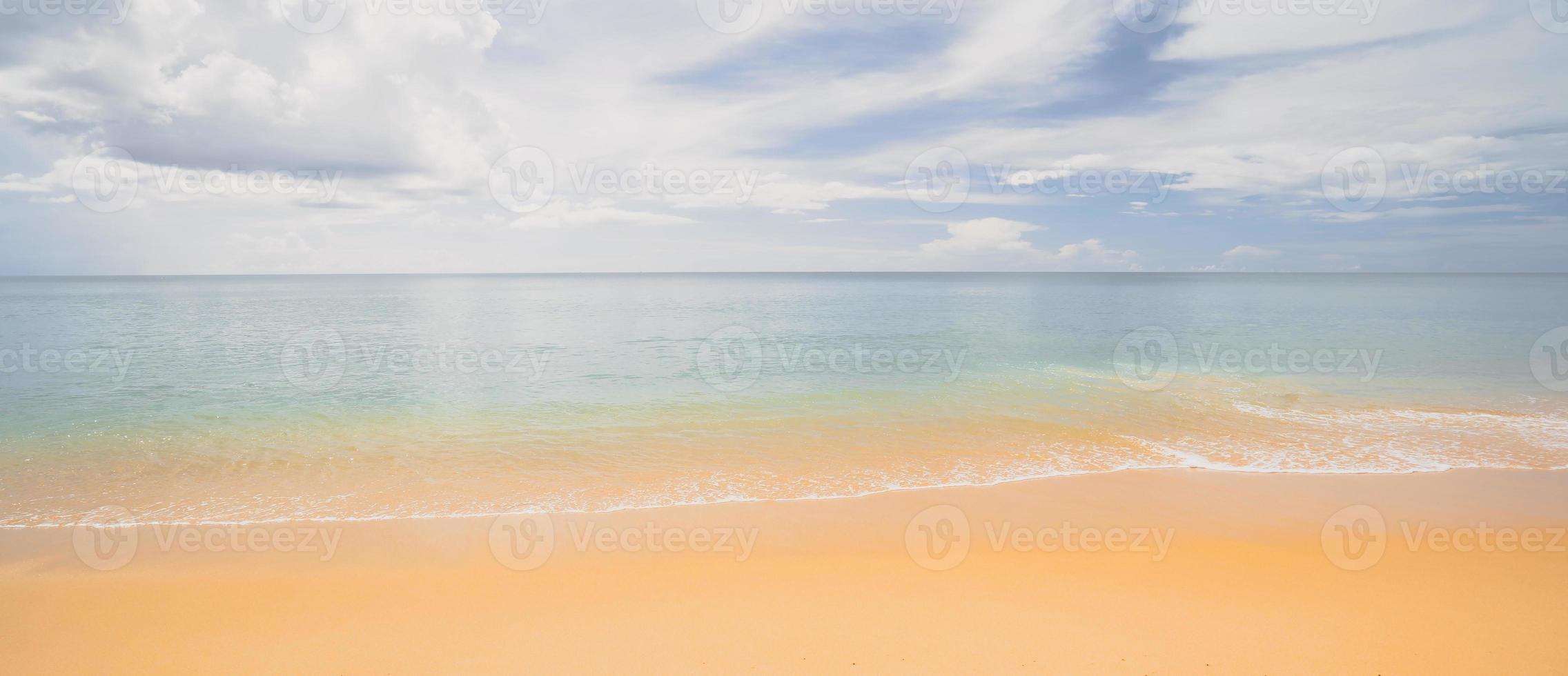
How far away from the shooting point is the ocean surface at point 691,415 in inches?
377

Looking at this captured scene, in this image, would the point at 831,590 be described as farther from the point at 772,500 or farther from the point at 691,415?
the point at 691,415

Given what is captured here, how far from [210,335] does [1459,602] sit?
45.3 metres

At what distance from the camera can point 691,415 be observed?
14.3 meters

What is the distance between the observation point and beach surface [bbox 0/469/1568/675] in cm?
499

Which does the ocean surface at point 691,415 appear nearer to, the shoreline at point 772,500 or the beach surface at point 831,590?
the shoreline at point 772,500

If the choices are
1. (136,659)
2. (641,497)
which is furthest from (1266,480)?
(136,659)

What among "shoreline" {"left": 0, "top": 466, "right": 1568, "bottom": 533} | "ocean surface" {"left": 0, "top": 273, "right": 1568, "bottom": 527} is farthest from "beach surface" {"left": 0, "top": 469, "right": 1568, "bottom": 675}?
"ocean surface" {"left": 0, "top": 273, "right": 1568, "bottom": 527}

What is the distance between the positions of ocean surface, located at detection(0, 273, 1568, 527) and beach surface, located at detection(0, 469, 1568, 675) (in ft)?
3.99

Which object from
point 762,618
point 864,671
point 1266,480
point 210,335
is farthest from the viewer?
point 210,335

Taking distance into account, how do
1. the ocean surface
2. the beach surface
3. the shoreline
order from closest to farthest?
the beach surface
the shoreline
the ocean surface

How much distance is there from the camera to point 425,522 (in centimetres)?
796

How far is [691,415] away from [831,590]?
8.61m

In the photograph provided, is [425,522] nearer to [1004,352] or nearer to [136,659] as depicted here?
[136,659]

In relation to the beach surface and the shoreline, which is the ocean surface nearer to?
the shoreline
